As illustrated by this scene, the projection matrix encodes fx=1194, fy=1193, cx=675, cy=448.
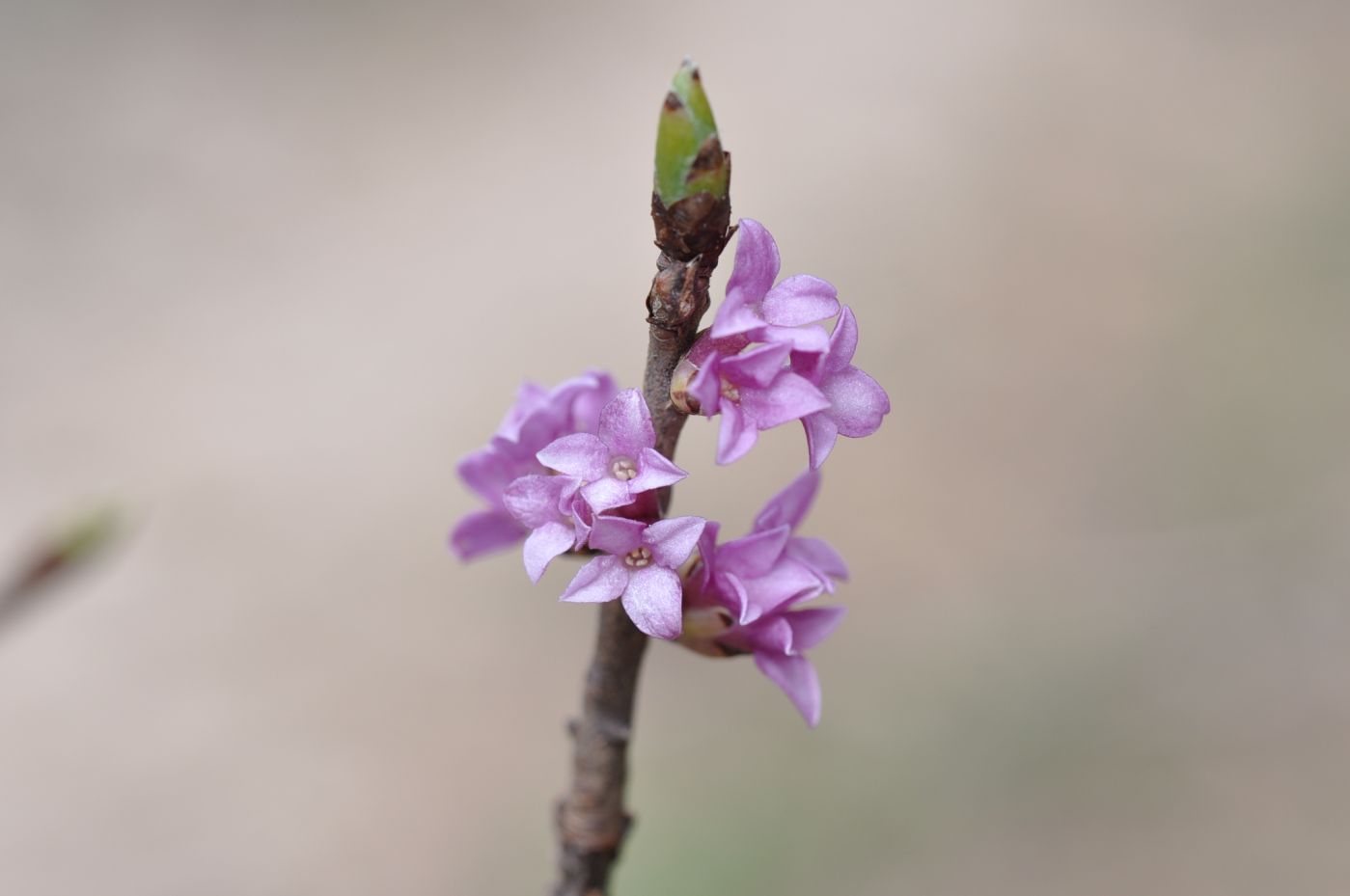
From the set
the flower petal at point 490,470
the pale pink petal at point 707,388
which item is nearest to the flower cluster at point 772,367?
the pale pink petal at point 707,388

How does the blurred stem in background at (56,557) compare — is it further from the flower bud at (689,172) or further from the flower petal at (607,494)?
the flower bud at (689,172)

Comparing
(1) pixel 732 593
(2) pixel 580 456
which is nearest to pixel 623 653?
(1) pixel 732 593

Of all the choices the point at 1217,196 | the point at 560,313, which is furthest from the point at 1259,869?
the point at 560,313

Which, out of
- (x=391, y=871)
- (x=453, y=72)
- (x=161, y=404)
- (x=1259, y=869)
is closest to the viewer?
(x=1259, y=869)

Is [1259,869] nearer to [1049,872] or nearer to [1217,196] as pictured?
[1049,872]

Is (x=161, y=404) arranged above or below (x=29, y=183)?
below

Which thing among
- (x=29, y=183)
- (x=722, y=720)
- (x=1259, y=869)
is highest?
(x=29, y=183)

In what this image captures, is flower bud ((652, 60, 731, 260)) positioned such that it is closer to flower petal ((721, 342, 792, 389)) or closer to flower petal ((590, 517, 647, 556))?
flower petal ((721, 342, 792, 389))

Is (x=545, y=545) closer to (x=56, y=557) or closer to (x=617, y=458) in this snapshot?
(x=617, y=458)
